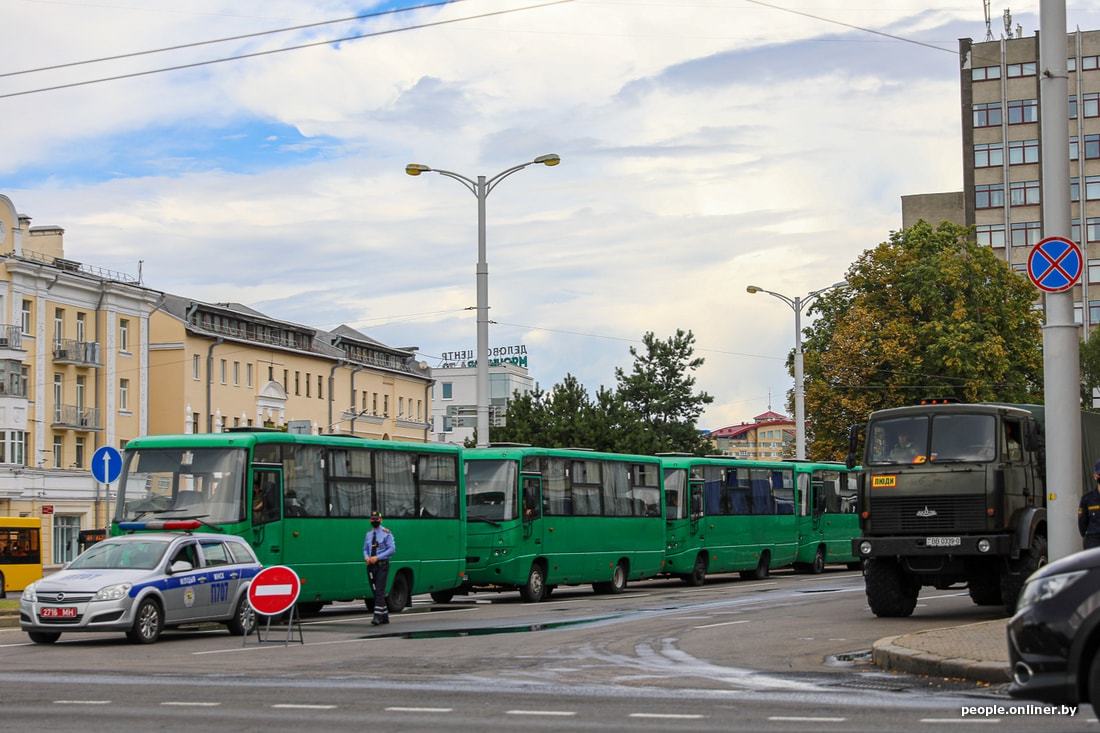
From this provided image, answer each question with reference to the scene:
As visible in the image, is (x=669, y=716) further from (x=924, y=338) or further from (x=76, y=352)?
(x=76, y=352)

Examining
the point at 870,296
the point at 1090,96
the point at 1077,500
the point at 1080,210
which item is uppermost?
the point at 1090,96

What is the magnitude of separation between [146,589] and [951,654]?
10.9 metres

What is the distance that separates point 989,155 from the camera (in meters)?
101

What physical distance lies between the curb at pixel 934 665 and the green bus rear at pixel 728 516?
23943mm

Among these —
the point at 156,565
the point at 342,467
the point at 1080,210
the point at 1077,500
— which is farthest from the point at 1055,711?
the point at 1080,210

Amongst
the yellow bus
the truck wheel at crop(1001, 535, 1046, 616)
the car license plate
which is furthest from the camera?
the yellow bus

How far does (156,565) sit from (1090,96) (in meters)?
89.6

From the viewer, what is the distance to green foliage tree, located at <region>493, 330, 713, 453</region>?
261 feet

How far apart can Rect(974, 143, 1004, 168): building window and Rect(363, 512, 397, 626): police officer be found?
269ft

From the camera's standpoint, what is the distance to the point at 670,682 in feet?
48.6

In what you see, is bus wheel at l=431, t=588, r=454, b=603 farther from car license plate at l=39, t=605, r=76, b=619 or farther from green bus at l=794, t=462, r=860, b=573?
green bus at l=794, t=462, r=860, b=573

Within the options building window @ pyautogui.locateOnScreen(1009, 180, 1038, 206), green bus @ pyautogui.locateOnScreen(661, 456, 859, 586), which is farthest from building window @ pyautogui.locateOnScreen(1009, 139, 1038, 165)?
green bus @ pyautogui.locateOnScreen(661, 456, 859, 586)

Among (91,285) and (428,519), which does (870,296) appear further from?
(428,519)

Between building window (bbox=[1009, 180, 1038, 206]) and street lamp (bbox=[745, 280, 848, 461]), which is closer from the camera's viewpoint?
street lamp (bbox=[745, 280, 848, 461])
